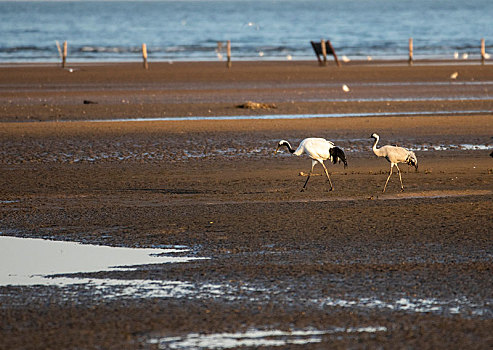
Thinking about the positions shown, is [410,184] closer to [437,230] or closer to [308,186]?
[308,186]

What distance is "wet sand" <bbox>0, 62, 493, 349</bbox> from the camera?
23.2 feet

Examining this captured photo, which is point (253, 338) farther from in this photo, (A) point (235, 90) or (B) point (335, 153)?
(A) point (235, 90)

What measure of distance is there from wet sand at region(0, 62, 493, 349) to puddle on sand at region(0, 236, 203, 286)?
270 millimetres

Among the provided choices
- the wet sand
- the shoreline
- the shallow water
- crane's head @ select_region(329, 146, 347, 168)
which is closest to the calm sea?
the shoreline

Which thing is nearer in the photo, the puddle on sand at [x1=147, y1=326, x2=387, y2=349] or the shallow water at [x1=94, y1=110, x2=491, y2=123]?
the puddle on sand at [x1=147, y1=326, x2=387, y2=349]

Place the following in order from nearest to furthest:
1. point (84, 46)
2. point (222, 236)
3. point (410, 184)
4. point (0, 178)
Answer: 1. point (222, 236)
2. point (410, 184)
3. point (0, 178)
4. point (84, 46)

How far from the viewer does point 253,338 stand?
6.69m

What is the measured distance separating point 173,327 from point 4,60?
177 feet

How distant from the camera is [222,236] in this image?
10.3 metres

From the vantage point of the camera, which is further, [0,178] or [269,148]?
[269,148]

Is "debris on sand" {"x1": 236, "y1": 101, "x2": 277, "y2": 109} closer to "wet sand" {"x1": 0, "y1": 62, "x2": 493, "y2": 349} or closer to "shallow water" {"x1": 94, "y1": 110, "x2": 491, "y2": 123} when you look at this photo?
"wet sand" {"x1": 0, "y1": 62, "x2": 493, "y2": 349}

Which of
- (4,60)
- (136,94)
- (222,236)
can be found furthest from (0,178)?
(4,60)

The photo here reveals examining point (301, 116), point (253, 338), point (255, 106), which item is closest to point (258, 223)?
point (253, 338)

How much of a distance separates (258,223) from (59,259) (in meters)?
2.59
